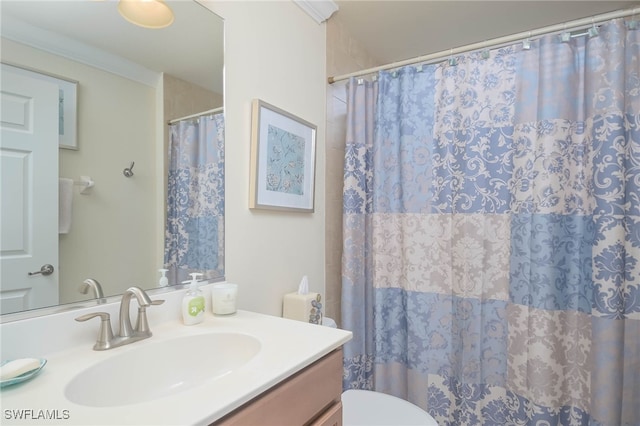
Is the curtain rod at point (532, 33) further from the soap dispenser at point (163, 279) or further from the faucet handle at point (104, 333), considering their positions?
the faucet handle at point (104, 333)

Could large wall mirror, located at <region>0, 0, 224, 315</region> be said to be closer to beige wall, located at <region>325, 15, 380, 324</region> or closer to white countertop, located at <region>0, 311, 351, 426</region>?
white countertop, located at <region>0, 311, 351, 426</region>

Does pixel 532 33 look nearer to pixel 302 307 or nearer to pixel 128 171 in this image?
pixel 302 307

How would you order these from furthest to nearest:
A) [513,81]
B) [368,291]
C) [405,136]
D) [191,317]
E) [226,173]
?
[368,291] → [405,136] → [513,81] → [226,173] → [191,317]

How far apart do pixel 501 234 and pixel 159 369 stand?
1.43m

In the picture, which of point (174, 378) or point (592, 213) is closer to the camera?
point (174, 378)

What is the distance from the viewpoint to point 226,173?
1.23 meters

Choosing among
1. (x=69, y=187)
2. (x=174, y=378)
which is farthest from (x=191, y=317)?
(x=69, y=187)

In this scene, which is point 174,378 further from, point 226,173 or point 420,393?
point 420,393

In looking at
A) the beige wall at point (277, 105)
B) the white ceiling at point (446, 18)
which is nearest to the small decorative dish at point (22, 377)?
the beige wall at point (277, 105)

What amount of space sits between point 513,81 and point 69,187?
173 cm

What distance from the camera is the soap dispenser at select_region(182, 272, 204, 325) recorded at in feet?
3.26

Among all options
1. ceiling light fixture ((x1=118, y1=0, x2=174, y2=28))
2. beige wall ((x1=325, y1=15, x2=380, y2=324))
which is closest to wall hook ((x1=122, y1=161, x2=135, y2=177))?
ceiling light fixture ((x1=118, y1=0, x2=174, y2=28))

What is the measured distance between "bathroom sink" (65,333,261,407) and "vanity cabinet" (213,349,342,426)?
7.1 inches

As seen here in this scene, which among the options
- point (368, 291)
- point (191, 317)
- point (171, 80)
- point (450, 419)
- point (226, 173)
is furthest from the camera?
point (368, 291)
